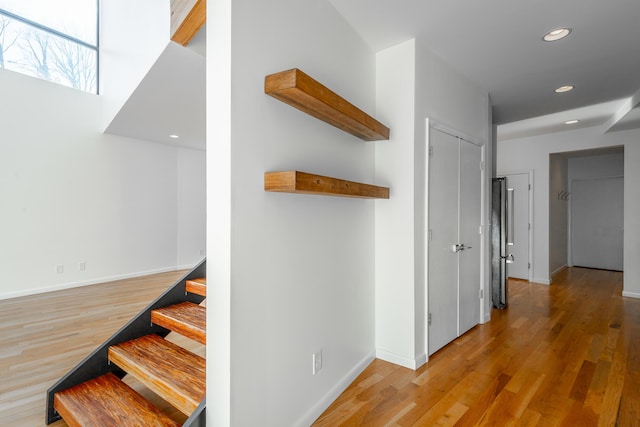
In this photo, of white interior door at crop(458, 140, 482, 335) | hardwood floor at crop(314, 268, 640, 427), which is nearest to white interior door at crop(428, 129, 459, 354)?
white interior door at crop(458, 140, 482, 335)

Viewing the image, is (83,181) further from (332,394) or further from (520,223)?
(520,223)

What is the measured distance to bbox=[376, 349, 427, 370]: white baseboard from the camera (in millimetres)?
2402

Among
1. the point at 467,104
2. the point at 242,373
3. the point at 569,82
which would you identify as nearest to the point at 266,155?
the point at 242,373

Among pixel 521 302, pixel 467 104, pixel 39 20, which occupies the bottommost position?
pixel 521 302

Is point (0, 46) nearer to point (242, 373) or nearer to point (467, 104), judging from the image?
point (242, 373)

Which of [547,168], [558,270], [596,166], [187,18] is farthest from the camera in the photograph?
[596,166]

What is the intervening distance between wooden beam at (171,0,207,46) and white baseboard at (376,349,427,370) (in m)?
2.64

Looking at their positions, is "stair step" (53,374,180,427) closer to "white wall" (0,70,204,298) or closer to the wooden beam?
the wooden beam

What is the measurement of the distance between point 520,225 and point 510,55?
3.91 m

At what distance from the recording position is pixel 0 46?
420cm

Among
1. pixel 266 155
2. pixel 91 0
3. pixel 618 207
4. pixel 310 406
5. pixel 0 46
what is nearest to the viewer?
pixel 266 155

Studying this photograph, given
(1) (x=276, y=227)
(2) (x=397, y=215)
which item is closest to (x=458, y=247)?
(2) (x=397, y=215)

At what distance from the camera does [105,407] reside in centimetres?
165

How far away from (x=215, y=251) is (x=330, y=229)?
33.3 inches
